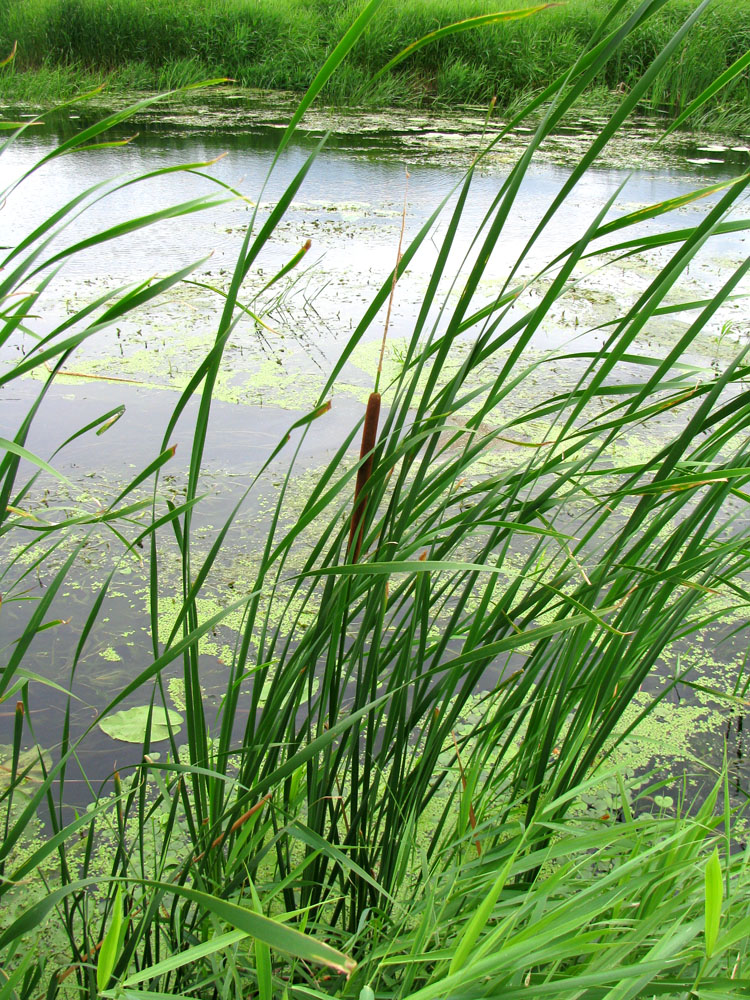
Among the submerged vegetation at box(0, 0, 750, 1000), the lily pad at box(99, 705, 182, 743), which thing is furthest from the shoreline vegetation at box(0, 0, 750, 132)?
the submerged vegetation at box(0, 0, 750, 1000)

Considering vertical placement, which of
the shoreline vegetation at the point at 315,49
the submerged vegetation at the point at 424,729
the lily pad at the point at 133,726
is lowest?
the lily pad at the point at 133,726

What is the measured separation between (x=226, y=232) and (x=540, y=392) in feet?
7.16

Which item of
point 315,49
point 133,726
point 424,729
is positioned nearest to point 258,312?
point 133,726

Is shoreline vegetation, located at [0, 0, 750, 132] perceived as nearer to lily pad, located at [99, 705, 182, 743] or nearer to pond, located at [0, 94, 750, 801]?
pond, located at [0, 94, 750, 801]

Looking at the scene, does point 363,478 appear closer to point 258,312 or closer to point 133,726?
point 133,726

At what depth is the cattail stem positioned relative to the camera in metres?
0.67

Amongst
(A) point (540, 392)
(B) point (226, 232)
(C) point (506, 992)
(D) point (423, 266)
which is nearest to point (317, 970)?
(C) point (506, 992)

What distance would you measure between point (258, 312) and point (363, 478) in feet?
9.13

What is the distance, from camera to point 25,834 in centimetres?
123

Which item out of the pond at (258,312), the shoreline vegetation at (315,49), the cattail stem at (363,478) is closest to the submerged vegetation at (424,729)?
the cattail stem at (363,478)

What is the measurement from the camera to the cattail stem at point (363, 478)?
0.67 meters

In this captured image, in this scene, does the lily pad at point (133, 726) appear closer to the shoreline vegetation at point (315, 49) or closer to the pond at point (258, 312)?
the pond at point (258, 312)

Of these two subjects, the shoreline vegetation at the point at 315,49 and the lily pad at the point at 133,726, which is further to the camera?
the shoreline vegetation at the point at 315,49

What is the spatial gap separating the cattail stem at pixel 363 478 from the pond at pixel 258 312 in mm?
132
